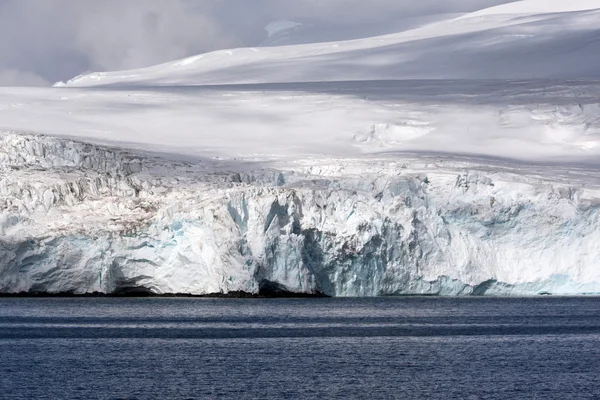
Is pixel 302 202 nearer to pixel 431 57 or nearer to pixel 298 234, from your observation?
pixel 298 234

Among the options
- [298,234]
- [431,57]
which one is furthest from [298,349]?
[431,57]

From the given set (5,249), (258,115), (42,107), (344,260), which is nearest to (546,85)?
(258,115)

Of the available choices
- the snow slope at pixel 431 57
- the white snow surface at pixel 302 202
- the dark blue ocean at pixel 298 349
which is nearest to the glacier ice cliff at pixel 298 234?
the white snow surface at pixel 302 202

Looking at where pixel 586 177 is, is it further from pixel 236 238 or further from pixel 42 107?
pixel 42 107

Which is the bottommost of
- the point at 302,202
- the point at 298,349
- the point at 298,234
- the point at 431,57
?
the point at 298,349

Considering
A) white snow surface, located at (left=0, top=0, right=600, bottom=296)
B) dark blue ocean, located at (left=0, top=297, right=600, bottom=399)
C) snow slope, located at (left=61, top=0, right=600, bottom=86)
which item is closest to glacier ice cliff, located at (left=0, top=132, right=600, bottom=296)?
white snow surface, located at (left=0, top=0, right=600, bottom=296)

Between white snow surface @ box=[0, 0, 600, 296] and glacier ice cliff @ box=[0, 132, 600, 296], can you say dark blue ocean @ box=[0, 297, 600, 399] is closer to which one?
glacier ice cliff @ box=[0, 132, 600, 296]

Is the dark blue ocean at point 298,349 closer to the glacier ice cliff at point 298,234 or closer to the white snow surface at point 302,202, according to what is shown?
the glacier ice cliff at point 298,234
